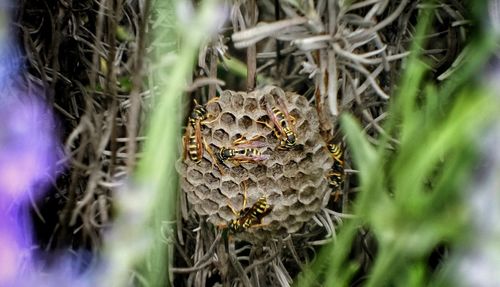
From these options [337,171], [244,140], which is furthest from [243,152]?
[337,171]

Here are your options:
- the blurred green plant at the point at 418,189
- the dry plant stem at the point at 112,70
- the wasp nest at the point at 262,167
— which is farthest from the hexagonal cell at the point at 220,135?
the blurred green plant at the point at 418,189

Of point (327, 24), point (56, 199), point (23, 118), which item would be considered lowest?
point (56, 199)

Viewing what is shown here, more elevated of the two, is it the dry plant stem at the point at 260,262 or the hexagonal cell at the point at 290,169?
the hexagonal cell at the point at 290,169

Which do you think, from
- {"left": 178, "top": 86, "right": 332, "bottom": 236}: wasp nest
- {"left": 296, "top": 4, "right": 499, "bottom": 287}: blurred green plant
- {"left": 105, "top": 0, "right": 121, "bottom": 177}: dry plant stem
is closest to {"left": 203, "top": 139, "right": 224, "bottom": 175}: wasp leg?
{"left": 178, "top": 86, "right": 332, "bottom": 236}: wasp nest

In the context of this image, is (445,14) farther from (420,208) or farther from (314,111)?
(420,208)

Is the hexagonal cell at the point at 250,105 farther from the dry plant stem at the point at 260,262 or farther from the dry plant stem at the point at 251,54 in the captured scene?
the dry plant stem at the point at 260,262

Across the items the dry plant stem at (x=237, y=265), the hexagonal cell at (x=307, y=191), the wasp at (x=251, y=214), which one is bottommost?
the dry plant stem at (x=237, y=265)

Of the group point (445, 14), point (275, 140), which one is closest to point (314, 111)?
point (275, 140)

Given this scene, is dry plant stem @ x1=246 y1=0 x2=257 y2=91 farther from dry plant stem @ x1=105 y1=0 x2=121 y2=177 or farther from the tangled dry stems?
dry plant stem @ x1=105 y1=0 x2=121 y2=177

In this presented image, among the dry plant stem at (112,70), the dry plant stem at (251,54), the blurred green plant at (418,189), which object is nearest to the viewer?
the blurred green plant at (418,189)
